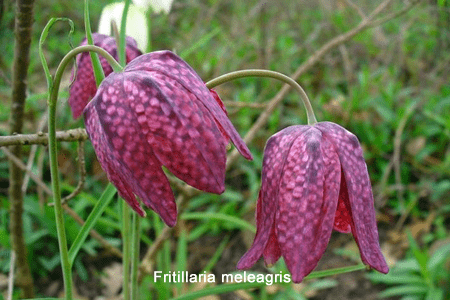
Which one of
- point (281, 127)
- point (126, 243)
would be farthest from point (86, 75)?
point (281, 127)

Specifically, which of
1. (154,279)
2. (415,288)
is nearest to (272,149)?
(154,279)

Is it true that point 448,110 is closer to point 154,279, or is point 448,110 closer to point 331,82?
point 331,82

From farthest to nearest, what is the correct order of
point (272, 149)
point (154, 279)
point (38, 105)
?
point (38, 105)
point (154, 279)
point (272, 149)

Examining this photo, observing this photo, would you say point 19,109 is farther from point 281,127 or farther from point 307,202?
point 281,127

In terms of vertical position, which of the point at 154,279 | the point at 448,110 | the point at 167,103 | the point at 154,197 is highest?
the point at 167,103

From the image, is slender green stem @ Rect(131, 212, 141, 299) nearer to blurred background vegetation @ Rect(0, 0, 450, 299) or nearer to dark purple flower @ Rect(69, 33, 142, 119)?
dark purple flower @ Rect(69, 33, 142, 119)

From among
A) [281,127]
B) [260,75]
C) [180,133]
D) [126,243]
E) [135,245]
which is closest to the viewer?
[180,133]

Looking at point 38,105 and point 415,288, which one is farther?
point 38,105
